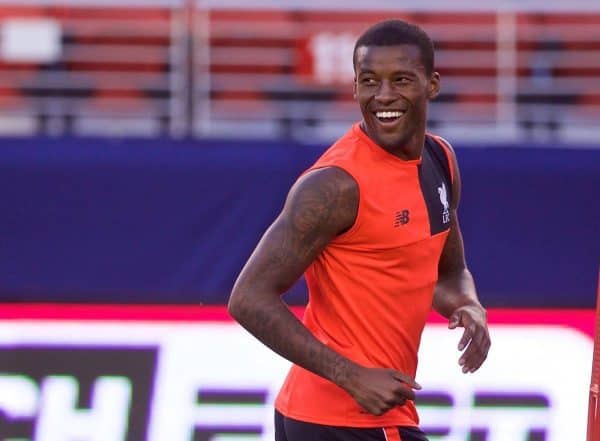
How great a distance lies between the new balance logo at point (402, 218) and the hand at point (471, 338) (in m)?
0.27

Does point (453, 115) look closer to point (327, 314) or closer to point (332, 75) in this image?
point (332, 75)

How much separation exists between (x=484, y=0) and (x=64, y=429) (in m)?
5.72

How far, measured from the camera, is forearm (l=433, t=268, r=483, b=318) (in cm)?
313

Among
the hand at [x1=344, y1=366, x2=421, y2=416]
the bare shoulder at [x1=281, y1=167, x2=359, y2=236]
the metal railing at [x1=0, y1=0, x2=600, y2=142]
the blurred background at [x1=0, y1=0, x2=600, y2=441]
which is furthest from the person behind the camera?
the metal railing at [x1=0, y1=0, x2=600, y2=142]

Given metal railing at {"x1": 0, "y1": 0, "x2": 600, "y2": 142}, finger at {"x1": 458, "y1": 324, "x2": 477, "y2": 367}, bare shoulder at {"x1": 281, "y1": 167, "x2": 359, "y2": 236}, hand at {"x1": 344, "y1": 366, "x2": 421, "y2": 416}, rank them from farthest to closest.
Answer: metal railing at {"x1": 0, "y1": 0, "x2": 600, "y2": 142} → finger at {"x1": 458, "y1": 324, "x2": 477, "y2": 367} → bare shoulder at {"x1": 281, "y1": 167, "x2": 359, "y2": 236} → hand at {"x1": 344, "y1": 366, "x2": 421, "y2": 416}

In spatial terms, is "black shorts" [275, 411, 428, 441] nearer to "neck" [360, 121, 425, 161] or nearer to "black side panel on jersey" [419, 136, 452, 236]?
"black side panel on jersey" [419, 136, 452, 236]

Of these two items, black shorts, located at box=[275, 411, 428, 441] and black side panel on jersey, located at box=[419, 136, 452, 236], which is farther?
black side panel on jersey, located at box=[419, 136, 452, 236]

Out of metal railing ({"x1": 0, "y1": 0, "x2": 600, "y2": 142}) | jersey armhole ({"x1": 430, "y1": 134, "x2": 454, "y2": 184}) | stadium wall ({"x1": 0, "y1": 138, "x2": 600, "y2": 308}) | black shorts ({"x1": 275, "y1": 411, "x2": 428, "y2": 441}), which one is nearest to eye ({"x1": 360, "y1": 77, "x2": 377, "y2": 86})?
jersey armhole ({"x1": 430, "y1": 134, "x2": 454, "y2": 184})

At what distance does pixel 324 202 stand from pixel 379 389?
1.32ft

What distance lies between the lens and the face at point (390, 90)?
273 cm

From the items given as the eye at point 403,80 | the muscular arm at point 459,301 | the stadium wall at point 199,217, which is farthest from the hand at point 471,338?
the stadium wall at point 199,217

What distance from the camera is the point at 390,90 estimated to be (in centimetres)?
273

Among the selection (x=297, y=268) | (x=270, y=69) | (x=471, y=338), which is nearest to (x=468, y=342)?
(x=471, y=338)

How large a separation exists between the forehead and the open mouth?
95mm
